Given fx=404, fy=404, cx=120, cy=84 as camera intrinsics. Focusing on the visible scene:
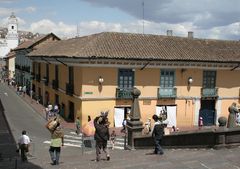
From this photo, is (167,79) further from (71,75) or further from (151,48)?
(71,75)

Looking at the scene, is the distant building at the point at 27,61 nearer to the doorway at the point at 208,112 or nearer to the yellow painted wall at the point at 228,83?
the doorway at the point at 208,112

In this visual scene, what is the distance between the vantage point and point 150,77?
29.7m

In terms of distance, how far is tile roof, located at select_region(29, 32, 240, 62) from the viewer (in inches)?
1120

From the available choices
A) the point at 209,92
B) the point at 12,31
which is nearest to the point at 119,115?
the point at 209,92

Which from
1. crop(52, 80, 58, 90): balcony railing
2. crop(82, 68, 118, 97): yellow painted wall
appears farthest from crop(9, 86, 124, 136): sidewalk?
crop(82, 68, 118, 97): yellow painted wall

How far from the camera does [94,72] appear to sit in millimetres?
27922

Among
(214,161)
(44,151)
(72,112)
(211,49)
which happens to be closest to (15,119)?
(72,112)

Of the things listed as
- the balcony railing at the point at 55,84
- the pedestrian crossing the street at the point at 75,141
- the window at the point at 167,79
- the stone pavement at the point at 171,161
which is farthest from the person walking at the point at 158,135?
the balcony railing at the point at 55,84

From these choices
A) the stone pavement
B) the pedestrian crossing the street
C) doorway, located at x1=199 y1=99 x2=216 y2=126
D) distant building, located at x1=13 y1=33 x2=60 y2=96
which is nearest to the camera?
the stone pavement

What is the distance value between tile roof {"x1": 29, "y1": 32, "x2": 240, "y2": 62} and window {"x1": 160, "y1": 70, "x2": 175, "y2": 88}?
1.17 metres

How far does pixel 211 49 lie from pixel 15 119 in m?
16.8

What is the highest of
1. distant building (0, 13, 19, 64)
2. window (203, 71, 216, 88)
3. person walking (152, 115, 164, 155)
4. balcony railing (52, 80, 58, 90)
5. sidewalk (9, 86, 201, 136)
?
distant building (0, 13, 19, 64)

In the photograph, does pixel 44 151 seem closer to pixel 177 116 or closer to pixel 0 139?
pixel 0 139

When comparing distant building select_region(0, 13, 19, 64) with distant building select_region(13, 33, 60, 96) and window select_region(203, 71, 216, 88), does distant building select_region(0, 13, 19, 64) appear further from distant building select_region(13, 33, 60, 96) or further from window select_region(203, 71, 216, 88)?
window select_region(203, 71, 216, 88)
